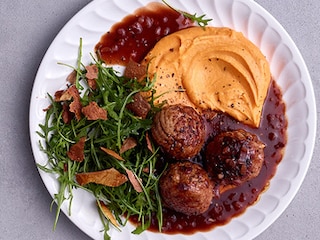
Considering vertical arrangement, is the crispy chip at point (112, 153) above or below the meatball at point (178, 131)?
below

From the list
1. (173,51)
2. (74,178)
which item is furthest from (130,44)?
(74,178)

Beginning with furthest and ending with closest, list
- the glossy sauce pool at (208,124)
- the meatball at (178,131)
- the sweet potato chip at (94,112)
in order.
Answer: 1. the glossy sauce pool at (208,124)
2. the sweet potato chip at (94,112)
3. the meatball at (178,131)

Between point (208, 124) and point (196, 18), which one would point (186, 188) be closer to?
point (208, 124)

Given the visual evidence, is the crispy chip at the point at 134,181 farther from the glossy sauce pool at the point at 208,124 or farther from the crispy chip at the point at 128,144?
the glossy sauce pool at the point at 208,124

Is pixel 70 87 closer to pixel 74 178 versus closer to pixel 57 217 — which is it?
pixel 74 178

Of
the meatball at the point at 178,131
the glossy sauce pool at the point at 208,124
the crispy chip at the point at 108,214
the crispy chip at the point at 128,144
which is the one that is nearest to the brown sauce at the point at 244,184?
the glossy sauce pool at the point at 208,124

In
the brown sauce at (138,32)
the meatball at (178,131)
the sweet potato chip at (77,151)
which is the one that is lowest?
the sweet potato chip at (77,151)

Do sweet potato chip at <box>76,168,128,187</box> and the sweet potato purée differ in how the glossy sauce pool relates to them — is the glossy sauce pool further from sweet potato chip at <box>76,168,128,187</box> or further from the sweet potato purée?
sweet potato chip at <box>76,168,128,187</box>
